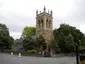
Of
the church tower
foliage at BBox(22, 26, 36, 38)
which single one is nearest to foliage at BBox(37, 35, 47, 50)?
the church tower

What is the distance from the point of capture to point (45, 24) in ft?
200

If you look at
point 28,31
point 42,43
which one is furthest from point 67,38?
point 28,31

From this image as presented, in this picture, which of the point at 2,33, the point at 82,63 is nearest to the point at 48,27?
the point at 2,33

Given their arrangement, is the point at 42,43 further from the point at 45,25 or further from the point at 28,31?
the point at 28,31

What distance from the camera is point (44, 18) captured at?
61.2 meters

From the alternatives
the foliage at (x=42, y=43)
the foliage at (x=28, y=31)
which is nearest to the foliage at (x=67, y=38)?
the foliage at (x=42, y=43)

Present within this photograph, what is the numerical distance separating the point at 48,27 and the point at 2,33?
16696 millimetres

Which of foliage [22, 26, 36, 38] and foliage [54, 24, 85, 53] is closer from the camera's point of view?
foliage [54, 24, 85, 53]

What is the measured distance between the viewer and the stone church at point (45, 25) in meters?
60.4

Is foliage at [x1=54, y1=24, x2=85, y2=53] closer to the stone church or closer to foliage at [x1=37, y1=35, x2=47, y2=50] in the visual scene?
the stone church

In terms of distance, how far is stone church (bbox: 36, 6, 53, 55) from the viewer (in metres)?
60.4

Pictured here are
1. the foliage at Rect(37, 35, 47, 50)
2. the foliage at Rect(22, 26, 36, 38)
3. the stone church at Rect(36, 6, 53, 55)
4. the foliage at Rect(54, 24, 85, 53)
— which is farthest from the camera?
the foliage at Rect(22, 26, 36, 38)

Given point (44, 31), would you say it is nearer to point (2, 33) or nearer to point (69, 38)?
point (69, 38)

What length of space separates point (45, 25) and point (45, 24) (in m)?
0.36
